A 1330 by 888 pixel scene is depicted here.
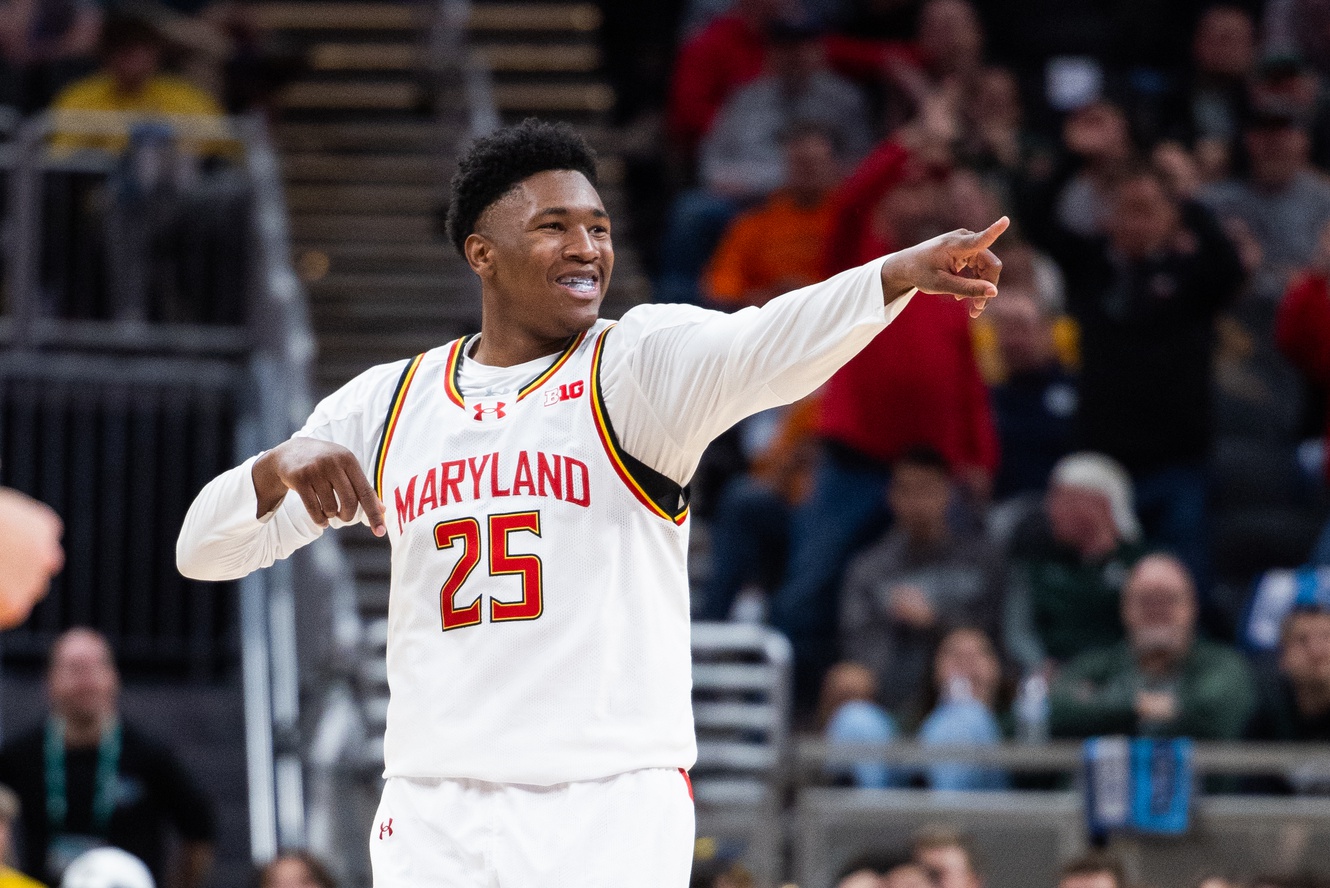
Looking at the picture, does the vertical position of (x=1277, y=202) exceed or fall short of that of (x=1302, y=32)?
it falls short

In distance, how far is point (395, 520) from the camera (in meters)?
4.66

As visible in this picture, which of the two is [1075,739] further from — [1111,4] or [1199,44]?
[1111,4]

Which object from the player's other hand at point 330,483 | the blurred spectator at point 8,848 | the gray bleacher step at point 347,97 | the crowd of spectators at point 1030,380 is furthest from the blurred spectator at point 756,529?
the player's other hand at point 330,483

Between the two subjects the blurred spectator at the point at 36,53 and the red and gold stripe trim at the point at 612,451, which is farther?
the blurred spectator at the point at 36,53

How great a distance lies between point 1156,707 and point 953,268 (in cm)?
486

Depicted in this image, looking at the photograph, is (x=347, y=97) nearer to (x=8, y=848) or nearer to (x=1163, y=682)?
(x=8, y=848)

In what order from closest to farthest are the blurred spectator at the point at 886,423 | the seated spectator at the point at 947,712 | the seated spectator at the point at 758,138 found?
the seated spectator at the point at 947,712 → the blurred spectator at the point at 886,423 → the seated spectator at the point at 758,138

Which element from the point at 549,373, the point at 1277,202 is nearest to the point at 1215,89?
the point at 1277,202

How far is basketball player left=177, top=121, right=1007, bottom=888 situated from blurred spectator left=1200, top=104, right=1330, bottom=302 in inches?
303

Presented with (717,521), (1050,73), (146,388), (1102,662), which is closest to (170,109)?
(146,388)

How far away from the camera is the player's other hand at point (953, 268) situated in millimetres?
4004

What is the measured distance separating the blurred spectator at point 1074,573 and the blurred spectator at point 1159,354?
589mm

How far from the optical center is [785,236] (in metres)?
11.7

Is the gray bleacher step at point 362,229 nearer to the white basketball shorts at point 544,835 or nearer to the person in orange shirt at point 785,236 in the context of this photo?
the person in orange shirt at point 785,236
